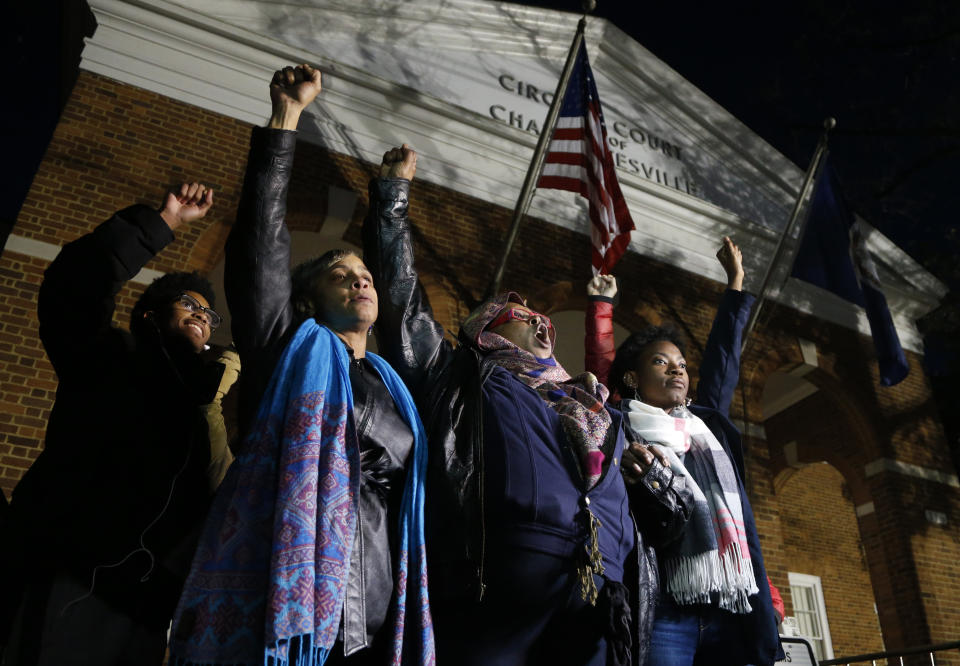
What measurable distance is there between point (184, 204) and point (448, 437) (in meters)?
1.30

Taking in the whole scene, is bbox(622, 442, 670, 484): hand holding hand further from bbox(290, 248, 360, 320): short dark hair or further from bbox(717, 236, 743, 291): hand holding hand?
bbox(717, 236, 743, 291): hand holding hand

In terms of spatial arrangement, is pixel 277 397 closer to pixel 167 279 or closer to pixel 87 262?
pixel 87 262

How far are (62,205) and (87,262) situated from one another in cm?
416

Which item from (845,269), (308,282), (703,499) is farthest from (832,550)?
(308,282)

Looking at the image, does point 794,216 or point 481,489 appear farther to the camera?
point 794,216

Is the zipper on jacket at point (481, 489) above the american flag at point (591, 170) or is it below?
below

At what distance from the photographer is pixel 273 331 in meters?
1.95

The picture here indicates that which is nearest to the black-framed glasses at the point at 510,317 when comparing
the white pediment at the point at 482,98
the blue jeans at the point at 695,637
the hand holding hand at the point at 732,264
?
the blue jeans at the point at 695,637

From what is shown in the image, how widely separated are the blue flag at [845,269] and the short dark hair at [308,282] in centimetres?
683

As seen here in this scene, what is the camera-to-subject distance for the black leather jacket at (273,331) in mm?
1864

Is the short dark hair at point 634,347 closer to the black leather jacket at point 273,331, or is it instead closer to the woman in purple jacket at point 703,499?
the woman in purple jacket at point 703,499

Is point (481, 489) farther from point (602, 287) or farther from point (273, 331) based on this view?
point (602, 287)

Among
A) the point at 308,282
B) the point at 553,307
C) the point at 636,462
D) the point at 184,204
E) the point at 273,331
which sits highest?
the point at 553,307

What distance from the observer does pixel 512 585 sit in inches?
71.6
